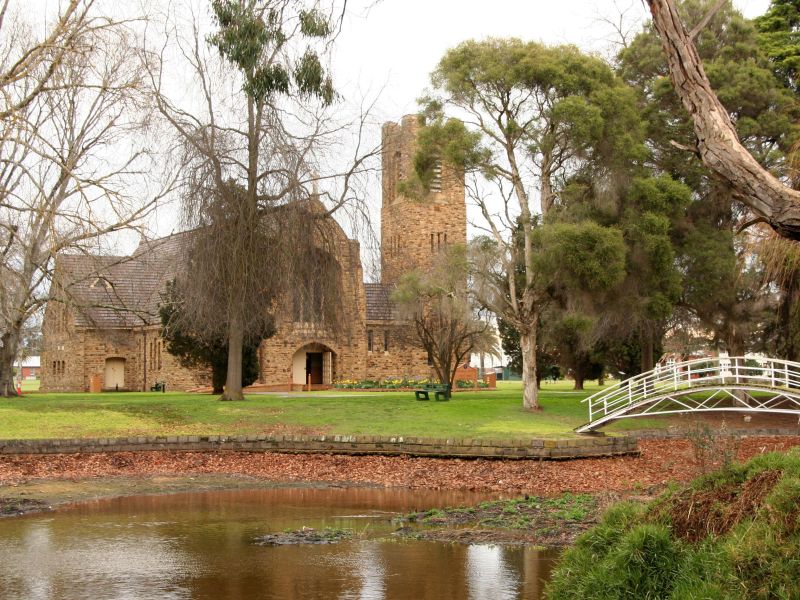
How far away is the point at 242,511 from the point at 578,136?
61.3 ft

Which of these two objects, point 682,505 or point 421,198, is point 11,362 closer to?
point 421,198

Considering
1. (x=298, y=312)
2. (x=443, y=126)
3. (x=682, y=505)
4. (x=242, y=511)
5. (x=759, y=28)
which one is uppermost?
(x=759, y=28)

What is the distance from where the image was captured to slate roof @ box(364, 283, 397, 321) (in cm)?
5550

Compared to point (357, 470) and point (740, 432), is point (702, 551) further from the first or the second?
point (740, 432)

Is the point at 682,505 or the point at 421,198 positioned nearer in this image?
the point at 682,505

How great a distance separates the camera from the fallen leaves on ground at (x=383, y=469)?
64.3 ft

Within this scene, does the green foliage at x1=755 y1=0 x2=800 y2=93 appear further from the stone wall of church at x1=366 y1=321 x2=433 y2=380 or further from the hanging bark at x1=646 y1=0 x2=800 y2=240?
the hanging bark at x1=646 y1=0 x2=800 y2=240

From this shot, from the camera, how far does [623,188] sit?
32.1m

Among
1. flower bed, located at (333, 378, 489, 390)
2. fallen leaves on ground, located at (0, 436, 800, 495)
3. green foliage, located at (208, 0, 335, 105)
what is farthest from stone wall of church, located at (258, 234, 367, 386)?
green foliage, located at (208, 0, 335, 105)

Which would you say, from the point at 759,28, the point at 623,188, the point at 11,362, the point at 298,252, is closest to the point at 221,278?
the point at 298,252

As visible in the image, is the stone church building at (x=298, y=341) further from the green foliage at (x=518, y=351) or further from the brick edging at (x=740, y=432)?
the brick edging at (x=740, y=432)

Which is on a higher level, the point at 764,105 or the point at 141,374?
the point at 764,105

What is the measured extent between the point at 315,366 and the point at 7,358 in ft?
73.0

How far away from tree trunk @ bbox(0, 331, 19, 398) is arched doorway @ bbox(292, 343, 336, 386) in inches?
783
